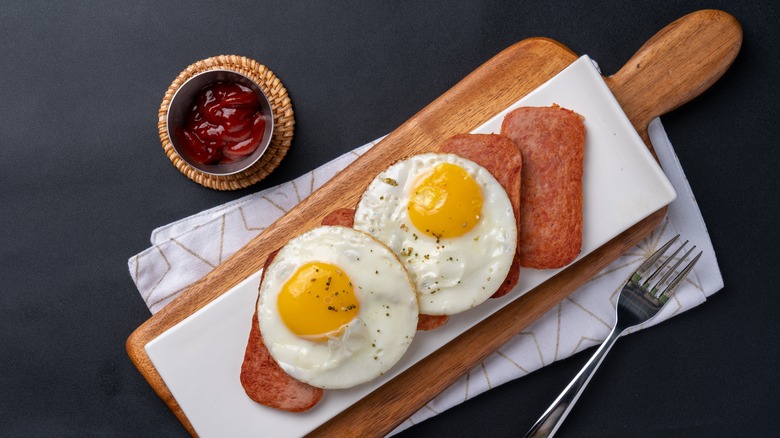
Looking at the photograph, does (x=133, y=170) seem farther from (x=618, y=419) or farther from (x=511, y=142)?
(x=618, y=419)

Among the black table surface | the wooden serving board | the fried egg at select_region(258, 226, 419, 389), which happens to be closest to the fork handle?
the black table surface

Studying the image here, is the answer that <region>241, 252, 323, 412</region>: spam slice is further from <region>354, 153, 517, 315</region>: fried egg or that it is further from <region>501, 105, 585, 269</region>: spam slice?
<region>501, 105, 585, 269</region>: spam slice

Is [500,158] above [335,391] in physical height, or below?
above

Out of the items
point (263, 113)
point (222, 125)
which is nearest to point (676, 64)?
point (263, 113)

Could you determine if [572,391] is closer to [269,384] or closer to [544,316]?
[544,316]

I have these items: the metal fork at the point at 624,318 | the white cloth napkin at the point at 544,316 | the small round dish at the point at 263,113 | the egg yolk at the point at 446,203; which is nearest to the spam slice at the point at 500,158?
the egg yolk at the point at 446,203

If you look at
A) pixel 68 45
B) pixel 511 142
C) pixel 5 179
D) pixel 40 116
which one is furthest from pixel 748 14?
pixel 5 179
